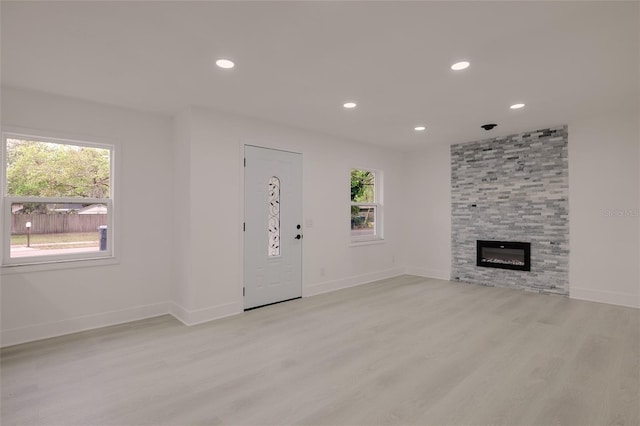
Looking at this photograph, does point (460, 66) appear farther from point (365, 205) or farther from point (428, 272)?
point (428, 272)

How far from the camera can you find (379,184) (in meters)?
6.39

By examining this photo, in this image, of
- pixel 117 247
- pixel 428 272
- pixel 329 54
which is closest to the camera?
pixel 329 54

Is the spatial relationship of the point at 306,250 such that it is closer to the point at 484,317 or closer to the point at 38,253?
the point at 484,317

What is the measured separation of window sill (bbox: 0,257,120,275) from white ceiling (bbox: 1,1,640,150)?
1779mm

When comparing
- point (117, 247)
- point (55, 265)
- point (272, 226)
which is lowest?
point (55, 265)

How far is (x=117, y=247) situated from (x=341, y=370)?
2.95 metres

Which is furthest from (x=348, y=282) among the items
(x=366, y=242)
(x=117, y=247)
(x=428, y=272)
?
(x=117, y=247)

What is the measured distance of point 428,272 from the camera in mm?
6422

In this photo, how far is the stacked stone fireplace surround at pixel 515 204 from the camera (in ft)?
16.1

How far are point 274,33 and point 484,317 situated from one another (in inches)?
149

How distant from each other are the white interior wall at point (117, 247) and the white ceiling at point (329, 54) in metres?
0.25

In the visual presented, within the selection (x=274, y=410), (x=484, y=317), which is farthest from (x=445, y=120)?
(x=274, y=410)

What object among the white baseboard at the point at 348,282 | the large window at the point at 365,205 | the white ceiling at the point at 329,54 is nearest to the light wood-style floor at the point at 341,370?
the white baseboard at the point at 348,282

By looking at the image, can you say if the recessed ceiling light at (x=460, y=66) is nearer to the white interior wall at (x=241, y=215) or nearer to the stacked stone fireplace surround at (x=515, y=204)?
the white interior wall at (x=241, y=215)
